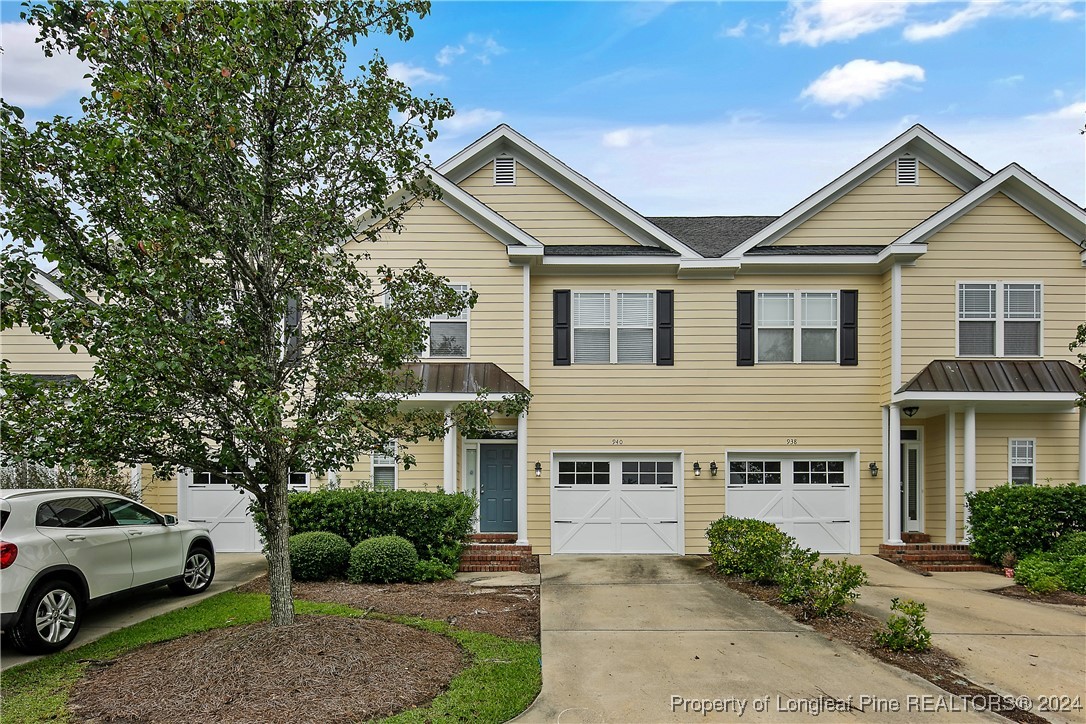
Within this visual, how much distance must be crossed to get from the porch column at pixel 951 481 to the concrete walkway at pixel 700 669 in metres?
6.15

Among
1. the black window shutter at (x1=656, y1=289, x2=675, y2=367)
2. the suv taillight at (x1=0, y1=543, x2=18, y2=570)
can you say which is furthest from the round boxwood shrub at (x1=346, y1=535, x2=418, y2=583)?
the black window shutter at (x1=656, y1=289, x2=675, y2=367)

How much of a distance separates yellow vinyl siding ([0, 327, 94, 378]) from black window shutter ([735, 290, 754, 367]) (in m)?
12.6

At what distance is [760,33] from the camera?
1194cm

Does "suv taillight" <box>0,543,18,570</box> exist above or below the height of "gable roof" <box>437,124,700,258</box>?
below

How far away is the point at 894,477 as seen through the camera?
12.9 metres

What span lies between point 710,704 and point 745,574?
5.19m

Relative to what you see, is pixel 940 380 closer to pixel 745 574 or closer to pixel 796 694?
pixel 745 574

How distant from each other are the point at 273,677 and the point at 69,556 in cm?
330

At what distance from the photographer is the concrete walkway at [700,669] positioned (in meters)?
5.37

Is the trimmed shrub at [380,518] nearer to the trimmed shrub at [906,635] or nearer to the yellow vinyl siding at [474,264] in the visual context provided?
the yellow vinyl siding at [474,264]

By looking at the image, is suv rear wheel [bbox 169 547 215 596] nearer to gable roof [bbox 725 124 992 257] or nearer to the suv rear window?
the suv rear window

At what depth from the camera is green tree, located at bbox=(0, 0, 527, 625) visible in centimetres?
535


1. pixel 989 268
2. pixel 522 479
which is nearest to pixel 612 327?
pixel 522 479

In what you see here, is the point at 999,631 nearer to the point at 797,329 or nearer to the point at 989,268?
the point at 797,329
